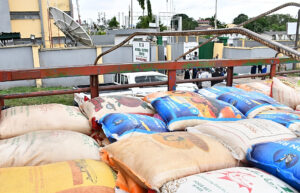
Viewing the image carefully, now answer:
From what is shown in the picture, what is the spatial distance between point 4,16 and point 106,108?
879 inches

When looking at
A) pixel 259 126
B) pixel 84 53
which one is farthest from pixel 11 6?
pixel 259 126

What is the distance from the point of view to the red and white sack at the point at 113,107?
250 cm

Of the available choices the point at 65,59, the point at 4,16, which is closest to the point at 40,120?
the point at 65,59

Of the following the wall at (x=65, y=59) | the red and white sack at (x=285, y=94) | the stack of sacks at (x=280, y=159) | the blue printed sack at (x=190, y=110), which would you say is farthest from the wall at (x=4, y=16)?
the stack of sacks at (x=280, y=159)

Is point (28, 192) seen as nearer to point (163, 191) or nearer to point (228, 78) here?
point (163, 191)

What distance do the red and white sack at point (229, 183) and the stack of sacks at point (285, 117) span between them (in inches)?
34.6

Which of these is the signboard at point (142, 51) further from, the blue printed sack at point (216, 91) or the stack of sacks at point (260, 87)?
the blue printed sack at point (216, 91)

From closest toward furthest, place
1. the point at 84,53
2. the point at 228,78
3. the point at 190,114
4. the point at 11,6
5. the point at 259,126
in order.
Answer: the point at 259,126, the point at 190,114, the point at 228,78, the point at 84,53, the point at 11,6

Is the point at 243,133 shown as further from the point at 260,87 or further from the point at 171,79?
the point at 260,87

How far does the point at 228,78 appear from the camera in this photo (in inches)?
146

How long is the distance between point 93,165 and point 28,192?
0.42 meters

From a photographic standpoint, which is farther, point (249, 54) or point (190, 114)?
point (249, 54)

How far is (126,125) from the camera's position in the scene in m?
2.24

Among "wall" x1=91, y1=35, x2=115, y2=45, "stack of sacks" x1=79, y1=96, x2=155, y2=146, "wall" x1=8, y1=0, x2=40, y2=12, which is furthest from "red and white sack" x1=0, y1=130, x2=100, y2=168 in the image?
"wall" x1=91, y1=35, x2=115, y2=45
